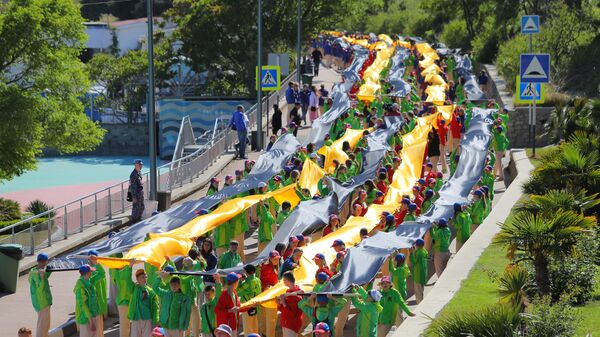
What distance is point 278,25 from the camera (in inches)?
2399

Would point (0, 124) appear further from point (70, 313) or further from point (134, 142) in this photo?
point (134, 142)

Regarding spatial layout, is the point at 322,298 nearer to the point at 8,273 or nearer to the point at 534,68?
the point at 8,273

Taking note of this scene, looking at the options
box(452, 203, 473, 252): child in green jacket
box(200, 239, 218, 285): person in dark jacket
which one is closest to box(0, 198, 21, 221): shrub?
box(200, 239, 218, 285): person in dark jacket

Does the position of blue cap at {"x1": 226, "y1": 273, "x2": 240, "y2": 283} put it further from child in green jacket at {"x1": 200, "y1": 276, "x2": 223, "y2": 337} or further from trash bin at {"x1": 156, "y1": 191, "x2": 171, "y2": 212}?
trash bin at {"x1": 156, "y1": 191, "x2": 171, "y2": 212}

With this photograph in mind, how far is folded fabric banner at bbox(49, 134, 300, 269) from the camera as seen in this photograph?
1905 centimetres

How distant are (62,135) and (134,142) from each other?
27224 mm

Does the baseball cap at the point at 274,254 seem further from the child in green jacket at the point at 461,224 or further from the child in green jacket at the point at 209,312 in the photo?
the child in green jacket at the point at 461,224

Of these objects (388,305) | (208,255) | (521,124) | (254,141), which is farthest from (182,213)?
(521,124)

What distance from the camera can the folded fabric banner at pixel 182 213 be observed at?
1905cm

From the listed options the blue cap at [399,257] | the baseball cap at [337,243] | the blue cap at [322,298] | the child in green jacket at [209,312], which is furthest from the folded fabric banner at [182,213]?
the blue cap at [399,257]

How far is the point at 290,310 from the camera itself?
16.4 m

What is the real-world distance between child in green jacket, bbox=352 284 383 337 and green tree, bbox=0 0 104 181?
2053 centimetres

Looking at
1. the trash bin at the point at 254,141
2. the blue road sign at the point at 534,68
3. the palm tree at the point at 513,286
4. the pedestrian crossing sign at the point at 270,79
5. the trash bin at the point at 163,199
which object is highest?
the blue road sign at the point at 534,68

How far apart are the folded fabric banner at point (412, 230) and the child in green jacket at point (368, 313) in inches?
19.2
